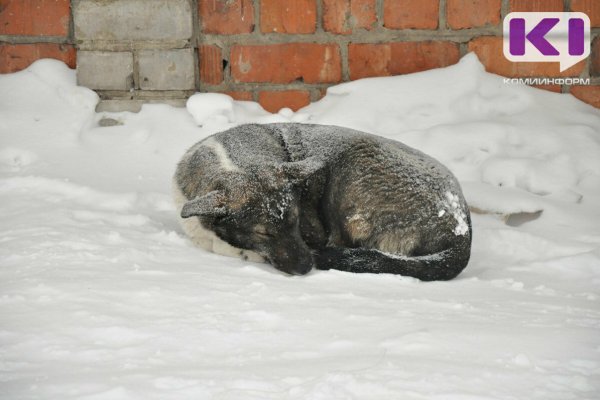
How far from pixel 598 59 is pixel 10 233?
2649mm

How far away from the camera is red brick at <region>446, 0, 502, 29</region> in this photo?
3.64m

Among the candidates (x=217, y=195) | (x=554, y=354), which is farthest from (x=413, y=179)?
(x=554, y=354)

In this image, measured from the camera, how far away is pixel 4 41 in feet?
12.2

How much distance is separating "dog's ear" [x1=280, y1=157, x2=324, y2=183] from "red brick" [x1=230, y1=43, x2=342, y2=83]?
104 cm

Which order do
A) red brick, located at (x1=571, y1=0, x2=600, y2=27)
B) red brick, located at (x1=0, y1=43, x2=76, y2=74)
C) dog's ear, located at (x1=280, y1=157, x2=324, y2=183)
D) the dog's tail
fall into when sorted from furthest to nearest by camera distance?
red brick, located at (x1=0, y1=43, x2=76, y2=74) → red brick, located at (x1=571, y1=0, x2=600, y2=27) → dog's ear, located at (x1=280, y1=157, x2=324, y2=183) → the dog's tail

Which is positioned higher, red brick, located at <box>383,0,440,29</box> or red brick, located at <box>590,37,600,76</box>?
red brick, located at <box>383,0,440,29</box>

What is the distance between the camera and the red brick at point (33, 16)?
12.1ft

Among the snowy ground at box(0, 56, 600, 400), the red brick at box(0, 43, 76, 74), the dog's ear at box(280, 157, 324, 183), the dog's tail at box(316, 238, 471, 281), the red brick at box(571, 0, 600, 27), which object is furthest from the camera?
the red brick at box(0, 43, 76, 74)

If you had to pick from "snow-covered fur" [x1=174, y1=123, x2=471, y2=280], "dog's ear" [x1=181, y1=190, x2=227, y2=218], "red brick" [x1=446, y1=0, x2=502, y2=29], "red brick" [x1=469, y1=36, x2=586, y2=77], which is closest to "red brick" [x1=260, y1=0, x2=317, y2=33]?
"red brick" [x1=446, y1=0, x2=502, y2=29]

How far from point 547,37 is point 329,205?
1.55 m

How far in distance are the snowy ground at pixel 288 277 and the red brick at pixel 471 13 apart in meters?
0.17

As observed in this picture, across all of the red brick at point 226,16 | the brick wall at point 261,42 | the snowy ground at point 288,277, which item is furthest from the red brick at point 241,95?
the red brick at point 226,16

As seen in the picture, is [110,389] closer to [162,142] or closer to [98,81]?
[162,142]

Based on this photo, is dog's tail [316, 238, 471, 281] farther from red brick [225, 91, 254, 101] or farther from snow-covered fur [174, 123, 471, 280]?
red brick [225, 91, 254, 101]
